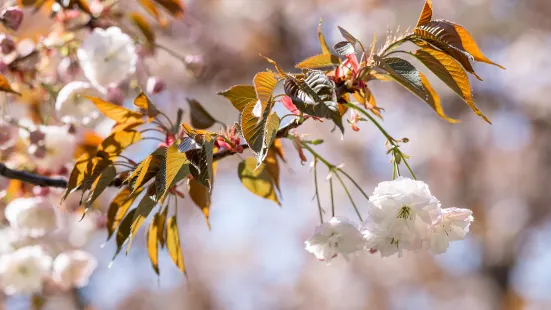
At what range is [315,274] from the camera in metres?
5.84

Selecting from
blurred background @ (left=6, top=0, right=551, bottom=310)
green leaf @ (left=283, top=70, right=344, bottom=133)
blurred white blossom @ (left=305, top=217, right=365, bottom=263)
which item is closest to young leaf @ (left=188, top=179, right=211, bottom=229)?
blurred white blossom @ (left=305, top=217, right=365, bottom=263)

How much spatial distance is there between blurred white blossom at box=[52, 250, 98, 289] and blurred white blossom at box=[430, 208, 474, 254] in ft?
2.72

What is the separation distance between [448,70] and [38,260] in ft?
3.09

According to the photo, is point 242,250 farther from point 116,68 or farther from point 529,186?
point 116,68

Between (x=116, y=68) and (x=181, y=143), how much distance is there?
0.52 m

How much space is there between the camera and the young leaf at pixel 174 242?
2.51 feet

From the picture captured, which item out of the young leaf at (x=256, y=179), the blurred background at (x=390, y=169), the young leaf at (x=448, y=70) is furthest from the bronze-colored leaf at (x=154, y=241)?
the blurred background at (x=390, y=169)

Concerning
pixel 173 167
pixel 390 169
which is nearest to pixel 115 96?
Answer: pixel 173 167


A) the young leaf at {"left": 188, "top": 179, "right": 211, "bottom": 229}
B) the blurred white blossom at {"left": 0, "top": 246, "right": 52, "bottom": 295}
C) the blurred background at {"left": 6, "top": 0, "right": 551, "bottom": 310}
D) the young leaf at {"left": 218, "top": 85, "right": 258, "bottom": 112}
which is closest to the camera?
the young leaf at {"left": 218, "top": 85, "right": 258, "bottom": 112}

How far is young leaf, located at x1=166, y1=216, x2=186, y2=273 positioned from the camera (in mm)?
765

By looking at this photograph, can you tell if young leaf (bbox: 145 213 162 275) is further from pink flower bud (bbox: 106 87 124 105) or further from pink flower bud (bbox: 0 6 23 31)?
pink flower bud (bbox: 0 6 23 31)

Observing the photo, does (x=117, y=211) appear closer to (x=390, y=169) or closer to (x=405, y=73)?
(x=405, y=73)

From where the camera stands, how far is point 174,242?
768 mm

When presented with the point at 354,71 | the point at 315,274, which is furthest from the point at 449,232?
the point at 315,274
